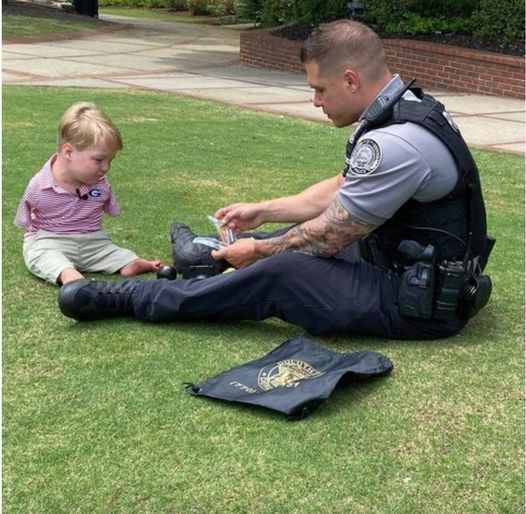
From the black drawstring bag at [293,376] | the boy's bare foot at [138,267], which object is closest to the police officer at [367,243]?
the black drawstring bag at [293,376]

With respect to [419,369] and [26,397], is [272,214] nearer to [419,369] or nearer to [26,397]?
[419,369]

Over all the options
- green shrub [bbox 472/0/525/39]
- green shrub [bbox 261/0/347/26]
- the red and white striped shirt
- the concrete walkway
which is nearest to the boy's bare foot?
the red and white striped shirt

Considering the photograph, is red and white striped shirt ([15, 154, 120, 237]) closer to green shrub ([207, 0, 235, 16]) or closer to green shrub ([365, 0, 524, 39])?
green shrub ([365, 0, 524, 39])

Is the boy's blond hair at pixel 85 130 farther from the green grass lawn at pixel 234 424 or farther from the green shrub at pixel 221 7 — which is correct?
the green shrub at pixel 221 7

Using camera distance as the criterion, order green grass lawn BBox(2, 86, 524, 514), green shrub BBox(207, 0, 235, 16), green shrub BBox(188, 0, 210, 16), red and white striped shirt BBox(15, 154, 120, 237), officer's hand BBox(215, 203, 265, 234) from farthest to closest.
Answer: green shrub BBox(188, 0, 210, 16)
green shrub BBox(207, 0, 235, 16)
red and white striped shirt BBox(15, 154, 120, 237)
officer's hand BBox(215, 203, 265, 234)
green grass lawn BBox(2, 86, 524, 514)

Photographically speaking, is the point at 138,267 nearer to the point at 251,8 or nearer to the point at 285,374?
the point at 285,374

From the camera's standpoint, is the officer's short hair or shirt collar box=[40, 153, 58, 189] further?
shirt collar box=[40, 153, 58, 189]

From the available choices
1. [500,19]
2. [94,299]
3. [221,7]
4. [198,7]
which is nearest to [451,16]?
[500,19]

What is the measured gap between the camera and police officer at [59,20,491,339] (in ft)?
10.9

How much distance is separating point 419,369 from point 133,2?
34.5 m

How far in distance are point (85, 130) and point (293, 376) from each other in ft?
5.75

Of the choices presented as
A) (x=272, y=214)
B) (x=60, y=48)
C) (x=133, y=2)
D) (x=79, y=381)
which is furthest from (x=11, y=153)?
(x=133, y=2)

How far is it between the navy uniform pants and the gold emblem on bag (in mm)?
365

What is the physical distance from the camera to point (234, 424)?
2865mm
